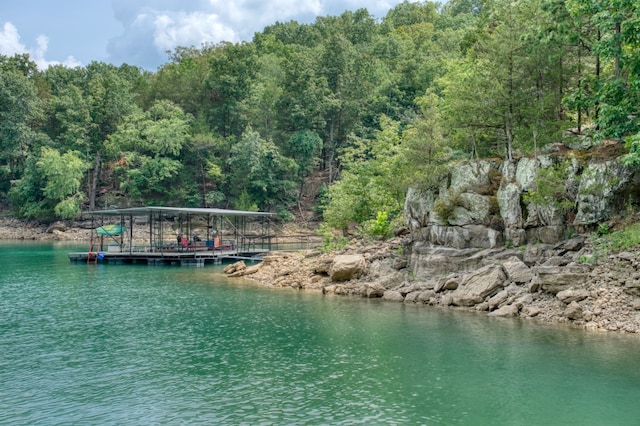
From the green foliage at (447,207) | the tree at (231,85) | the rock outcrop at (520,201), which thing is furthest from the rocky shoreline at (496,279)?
the tree at (231,85)

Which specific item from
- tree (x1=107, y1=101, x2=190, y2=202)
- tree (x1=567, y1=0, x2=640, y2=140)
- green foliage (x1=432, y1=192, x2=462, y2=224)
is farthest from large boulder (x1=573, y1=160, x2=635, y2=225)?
tree (x1=107, y1=101, x2=190, y2=202)

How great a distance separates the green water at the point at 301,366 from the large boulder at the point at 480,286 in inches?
43.6

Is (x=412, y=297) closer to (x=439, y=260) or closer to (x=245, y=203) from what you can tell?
(x=439, y=260)

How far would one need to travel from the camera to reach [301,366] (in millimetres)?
16047

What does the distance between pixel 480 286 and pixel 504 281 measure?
0.99 metres

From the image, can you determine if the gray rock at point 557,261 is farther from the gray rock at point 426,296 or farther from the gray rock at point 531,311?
the gray rock at point 426,296

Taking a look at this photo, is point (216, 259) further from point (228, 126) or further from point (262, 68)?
point (262, 68)

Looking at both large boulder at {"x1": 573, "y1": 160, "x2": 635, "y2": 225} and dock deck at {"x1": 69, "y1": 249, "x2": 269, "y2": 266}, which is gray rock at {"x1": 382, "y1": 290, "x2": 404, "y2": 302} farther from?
dock deck at {"x1": 69, "y1": 249, "x2": 269, "y2": 266}

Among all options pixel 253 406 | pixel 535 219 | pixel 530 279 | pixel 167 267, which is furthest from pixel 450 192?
pixel 167 267

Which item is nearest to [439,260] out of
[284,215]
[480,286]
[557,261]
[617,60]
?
[480,286]

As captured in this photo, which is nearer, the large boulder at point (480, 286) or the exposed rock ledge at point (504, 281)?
the exposed rock ledge at point (504, 281)

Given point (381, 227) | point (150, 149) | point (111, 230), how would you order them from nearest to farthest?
point (381, 227)
point (111, 230)
point (150, 149)

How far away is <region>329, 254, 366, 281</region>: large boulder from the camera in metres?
30.1

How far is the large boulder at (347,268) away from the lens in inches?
1184
